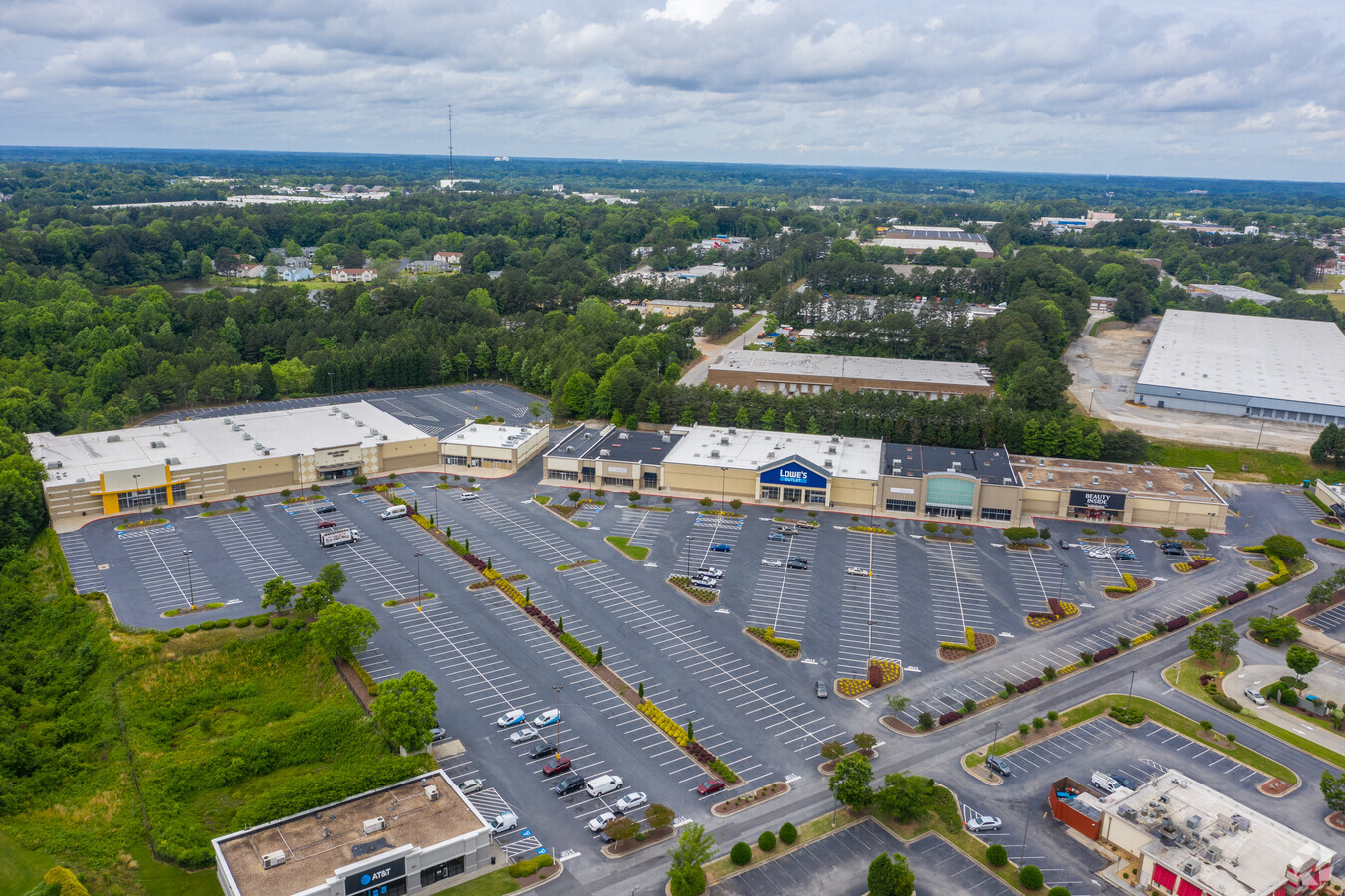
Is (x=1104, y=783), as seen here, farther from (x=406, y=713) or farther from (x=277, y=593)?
(x=277, y=593)

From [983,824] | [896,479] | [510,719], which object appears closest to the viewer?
[983,824]

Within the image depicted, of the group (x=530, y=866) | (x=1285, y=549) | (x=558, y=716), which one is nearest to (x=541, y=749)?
(x=558, y=716)

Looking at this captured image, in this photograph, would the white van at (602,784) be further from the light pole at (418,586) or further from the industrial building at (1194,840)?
the light pole at (418,586)

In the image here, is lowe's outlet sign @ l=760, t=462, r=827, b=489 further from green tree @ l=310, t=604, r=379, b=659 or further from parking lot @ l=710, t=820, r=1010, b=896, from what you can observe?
parking lot @ l=710, t=820, r=1010, b=896

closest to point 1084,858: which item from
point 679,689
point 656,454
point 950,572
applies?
point 679,689

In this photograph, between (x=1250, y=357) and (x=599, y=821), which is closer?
(x=599, y=821)

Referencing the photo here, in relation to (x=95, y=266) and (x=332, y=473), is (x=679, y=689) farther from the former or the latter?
(x=95, y=266)

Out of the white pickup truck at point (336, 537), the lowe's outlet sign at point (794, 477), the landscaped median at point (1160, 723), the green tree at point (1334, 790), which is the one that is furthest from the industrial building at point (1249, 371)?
the white pickup truck at point (336, 537)
